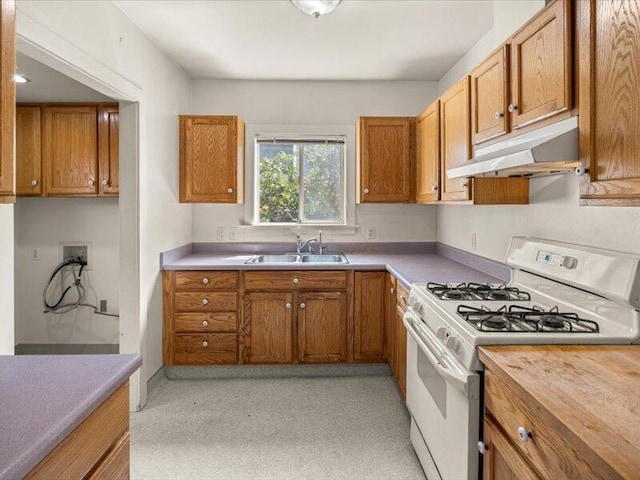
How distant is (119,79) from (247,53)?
1045mm

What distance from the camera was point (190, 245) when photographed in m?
3.65

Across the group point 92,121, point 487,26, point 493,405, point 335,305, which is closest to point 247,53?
point 92,121

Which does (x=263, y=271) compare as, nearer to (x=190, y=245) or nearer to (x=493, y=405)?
(x=190, y=245)

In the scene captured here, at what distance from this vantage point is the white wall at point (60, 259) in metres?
Result: 3.68

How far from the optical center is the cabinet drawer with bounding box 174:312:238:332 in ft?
10.0

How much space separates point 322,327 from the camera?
3105 millimetres

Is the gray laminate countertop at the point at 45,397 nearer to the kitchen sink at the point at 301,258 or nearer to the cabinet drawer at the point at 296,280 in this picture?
the cabinet drawer at the point at 296,280

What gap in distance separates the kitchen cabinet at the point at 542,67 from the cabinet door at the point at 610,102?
0.11 meters

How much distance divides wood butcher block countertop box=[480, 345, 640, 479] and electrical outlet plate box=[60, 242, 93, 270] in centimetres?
357

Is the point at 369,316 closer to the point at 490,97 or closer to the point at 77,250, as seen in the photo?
the point at 490,97

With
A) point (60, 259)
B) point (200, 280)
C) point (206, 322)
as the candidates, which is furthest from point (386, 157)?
point (60, 259)

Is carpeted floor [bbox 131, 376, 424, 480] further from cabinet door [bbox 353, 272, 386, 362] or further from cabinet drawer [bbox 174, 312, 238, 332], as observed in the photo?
cabinet drawer [bbox 174, 312, 238, 332]

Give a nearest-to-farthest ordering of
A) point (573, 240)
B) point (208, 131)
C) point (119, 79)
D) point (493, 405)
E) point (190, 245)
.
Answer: point (493, 405)
point (573, 240)
point (119, 79)
point (208, 131)
point (190, 245)

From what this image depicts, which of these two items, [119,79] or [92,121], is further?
[92,121]
